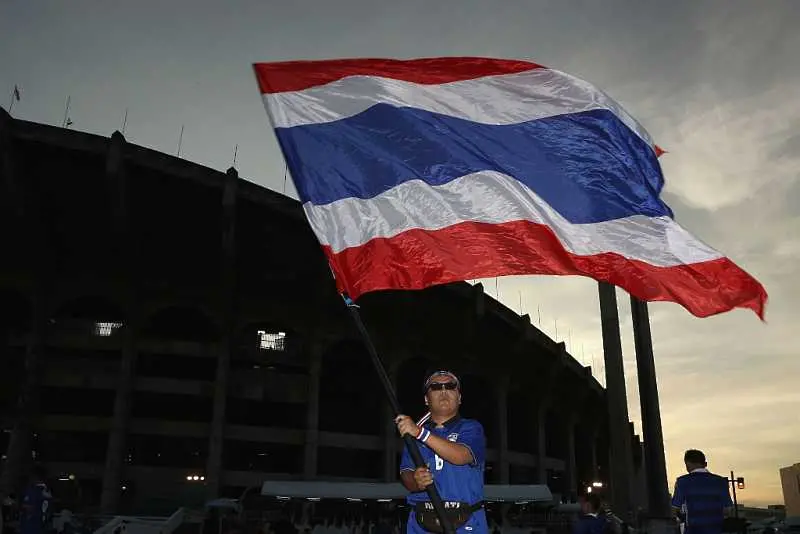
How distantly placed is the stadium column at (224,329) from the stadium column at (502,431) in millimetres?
17783

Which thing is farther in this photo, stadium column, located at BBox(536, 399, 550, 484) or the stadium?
stadium column, located at BBox(536, 399, 550, 484)

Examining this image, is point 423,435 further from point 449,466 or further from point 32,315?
point 32,315

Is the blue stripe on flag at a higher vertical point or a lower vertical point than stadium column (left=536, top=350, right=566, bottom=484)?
Result: lower

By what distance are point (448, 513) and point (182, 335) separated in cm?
Answer: 4045

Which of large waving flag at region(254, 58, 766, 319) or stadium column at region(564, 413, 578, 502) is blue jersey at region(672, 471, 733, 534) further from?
stadium column at region(564, 413, 578, 502)

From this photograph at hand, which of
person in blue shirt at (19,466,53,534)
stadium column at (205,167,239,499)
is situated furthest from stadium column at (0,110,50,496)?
person in blue shirt at (19,466,53,534)

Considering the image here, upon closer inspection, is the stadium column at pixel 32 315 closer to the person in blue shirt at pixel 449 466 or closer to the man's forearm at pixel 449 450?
the person in blue shirt at pixel 449 466

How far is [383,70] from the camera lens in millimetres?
5602

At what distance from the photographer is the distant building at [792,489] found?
85.0 metres


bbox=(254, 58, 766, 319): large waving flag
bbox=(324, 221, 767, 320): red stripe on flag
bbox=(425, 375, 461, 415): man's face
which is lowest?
bbox=(425, 375, 461, 415): man's face

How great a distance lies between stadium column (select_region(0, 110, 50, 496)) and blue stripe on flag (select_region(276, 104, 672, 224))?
3180 centimetres

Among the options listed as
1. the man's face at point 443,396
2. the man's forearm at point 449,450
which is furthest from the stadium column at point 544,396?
the man's forearm at point 449,450

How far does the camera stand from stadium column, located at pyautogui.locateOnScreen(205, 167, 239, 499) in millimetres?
34250

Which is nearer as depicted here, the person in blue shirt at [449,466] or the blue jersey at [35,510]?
the person in blue shirt at [449,466]
